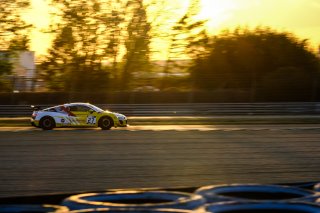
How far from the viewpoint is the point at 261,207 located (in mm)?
5832

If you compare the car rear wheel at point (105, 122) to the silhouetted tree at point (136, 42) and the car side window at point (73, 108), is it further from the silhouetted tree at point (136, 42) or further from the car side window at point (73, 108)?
the silhouetted tree at point (136, 42)

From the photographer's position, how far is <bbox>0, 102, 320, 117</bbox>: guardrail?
32.3m

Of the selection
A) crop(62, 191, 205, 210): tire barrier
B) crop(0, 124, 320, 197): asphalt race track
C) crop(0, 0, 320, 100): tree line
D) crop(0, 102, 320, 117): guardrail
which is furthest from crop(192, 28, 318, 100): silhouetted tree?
crop(62, 191, 205, 210): tire barrier

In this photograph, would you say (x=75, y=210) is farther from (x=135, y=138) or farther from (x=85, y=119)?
(x=85, y=119)

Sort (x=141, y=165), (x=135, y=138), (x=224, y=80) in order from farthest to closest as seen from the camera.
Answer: (x=224, y=80) < (x=135, y=138) < (x=141, y=165)

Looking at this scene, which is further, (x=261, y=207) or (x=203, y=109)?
(x=203, y=109)

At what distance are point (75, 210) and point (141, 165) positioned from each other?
553cm

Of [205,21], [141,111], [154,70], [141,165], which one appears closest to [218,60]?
[205,21]

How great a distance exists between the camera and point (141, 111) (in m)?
32.9

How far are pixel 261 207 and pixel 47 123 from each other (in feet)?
54.5

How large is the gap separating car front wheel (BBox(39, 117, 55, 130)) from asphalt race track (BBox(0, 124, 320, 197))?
4.09m

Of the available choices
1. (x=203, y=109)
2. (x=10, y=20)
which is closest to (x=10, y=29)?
(x=10, y=20)

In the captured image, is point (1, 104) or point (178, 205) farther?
point (1, 104)

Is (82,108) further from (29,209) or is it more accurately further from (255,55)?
(255,55)
